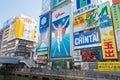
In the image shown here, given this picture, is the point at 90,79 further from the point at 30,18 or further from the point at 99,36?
the point at 30,18

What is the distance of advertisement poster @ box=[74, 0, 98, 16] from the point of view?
46662mm

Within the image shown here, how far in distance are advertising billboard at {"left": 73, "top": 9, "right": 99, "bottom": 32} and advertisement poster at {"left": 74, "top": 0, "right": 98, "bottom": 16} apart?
1316 millimetres

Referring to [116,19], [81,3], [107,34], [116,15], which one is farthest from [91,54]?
[81,3]

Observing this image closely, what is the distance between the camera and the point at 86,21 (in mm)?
46750

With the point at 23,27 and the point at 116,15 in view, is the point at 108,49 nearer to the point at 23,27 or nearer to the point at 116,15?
the point at 116,15

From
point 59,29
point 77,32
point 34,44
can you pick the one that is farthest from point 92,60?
point 34,44

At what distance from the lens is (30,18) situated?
9019 cm

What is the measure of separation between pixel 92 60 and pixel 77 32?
35.4 feet

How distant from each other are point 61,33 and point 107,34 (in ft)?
64.2

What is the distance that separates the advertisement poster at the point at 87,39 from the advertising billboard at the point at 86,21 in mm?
1797

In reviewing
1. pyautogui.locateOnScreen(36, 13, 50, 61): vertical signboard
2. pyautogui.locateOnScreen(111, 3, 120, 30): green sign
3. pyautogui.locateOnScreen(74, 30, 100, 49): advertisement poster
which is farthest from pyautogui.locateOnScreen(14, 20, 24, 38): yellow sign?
pyautogui.locateOnScreen(111, 3, 120, 30): green sign

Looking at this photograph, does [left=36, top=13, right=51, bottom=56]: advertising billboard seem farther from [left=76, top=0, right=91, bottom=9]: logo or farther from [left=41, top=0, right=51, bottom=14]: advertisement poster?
[left=76, top=0, right=91, bottom=9]: logo

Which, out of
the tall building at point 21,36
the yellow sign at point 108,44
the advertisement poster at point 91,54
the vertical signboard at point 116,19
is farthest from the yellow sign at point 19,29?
the vertical signboard at point 116,19

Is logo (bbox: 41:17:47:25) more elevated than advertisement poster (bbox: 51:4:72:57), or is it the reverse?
logo (bbox: 41:17:47:25)
